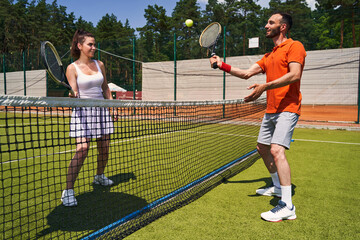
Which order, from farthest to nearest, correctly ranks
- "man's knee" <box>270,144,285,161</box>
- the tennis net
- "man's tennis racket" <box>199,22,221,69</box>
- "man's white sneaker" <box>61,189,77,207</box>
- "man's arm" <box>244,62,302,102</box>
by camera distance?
"man's tennis racket" <box>199,22,221,69</box> → "man's white sneaker" <box>61,189,77,207</box> → "man's knee" <box>270,144,285,161</box> → "man's arm" <box>244,62,302,102</box> → the tennis net

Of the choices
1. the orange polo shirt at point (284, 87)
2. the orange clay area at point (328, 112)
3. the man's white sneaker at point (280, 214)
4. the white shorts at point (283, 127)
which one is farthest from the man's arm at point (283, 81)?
the orange clay area at point (328, 112)

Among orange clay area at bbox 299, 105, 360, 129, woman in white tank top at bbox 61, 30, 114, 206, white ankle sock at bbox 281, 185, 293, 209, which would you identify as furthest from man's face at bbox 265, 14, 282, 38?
orange clay area at bbox 299, 105, 360, 129

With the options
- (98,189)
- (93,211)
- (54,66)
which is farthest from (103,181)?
(54,66)

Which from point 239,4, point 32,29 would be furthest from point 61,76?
point 32,29

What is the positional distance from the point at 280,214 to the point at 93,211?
1991 mm

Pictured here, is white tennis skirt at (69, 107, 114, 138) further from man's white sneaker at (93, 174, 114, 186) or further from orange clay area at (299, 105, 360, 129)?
orange clay area at (299, 105, 360, 129)

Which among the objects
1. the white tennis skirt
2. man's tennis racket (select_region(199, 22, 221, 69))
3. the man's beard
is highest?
man's tennis racket (select_region(199, 22, 221, 69))

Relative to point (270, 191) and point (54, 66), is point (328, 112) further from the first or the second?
point (54, 66)

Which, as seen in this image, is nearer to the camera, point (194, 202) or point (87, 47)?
point (194, 202)

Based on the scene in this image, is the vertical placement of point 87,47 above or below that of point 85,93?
above

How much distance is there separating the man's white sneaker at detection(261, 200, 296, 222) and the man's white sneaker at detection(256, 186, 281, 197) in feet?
2.07

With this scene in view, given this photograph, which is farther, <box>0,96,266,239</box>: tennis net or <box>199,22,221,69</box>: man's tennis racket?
<box>199,22,221,69</box>: man's tennis racket

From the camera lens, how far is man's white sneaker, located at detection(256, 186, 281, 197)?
3.56 meters

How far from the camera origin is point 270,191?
3621 millimetres
